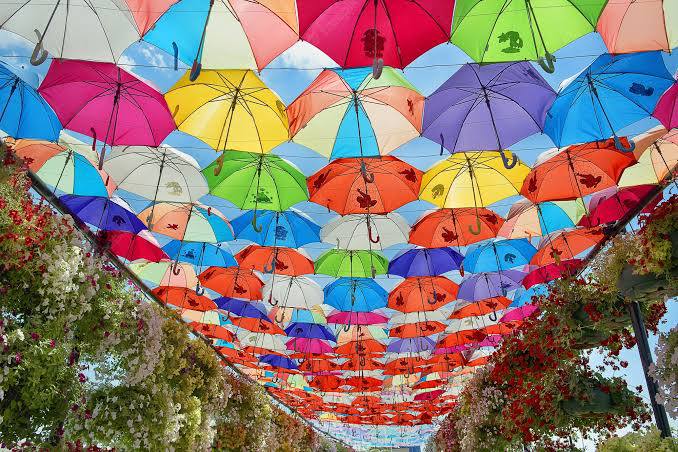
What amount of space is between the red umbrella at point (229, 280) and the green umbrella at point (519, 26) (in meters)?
7.66

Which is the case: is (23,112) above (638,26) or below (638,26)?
above

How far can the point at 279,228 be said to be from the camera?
9.57m

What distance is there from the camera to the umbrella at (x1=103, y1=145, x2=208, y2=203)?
7969mm

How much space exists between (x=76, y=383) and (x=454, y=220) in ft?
21.6

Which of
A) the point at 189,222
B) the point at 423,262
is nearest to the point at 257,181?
the point at 189,222

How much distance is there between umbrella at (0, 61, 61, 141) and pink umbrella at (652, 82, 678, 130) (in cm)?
774

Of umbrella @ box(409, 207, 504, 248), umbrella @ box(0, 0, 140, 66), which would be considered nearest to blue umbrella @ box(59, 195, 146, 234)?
umbrella @ box(0, 0, 140, 66)

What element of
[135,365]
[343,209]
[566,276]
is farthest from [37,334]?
[566,276]

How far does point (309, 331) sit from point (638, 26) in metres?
11.1

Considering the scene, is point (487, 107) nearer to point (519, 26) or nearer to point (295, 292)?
point (519, 26)

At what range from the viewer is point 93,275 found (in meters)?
5.09

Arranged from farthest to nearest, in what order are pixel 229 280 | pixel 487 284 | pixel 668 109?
pixel 487 284, pixel 229 280, pixel 668 109

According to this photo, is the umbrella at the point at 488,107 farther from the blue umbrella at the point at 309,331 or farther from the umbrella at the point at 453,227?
the blue umbrella at the point at 309,331

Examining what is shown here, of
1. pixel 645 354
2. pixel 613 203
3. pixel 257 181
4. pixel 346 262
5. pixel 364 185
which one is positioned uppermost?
pixel 257 181
